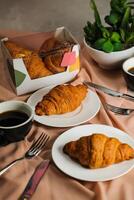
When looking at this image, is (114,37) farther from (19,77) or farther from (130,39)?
(19,77)

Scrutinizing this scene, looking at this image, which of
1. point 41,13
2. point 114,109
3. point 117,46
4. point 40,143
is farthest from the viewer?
point 41,13

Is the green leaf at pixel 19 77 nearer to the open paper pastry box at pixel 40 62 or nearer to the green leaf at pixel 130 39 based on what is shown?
the open paper pastry box at pixel 40 62

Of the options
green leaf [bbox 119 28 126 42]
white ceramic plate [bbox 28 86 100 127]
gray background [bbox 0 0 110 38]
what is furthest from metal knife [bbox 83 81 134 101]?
gray background [bbox 0 0 110 38]

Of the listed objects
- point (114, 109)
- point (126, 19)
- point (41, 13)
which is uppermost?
point (126, 19)

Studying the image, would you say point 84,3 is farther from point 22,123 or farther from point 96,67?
point 22,123

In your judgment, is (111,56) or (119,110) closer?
Answer: (119,110)

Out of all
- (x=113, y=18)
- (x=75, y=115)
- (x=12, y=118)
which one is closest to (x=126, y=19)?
(x=113, y=18)

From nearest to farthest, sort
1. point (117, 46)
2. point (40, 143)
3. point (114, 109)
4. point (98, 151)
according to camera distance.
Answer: point (98, 151), point (40, 143), point (114, 109), point (117, 46)

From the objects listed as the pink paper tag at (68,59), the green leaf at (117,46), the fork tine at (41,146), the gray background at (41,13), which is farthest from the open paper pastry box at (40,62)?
the gray background at (41,13)
